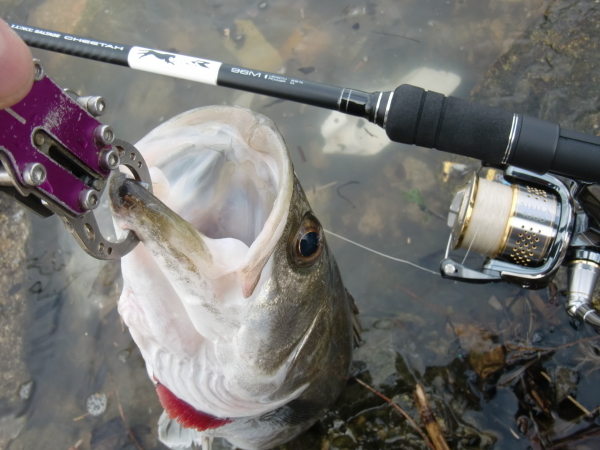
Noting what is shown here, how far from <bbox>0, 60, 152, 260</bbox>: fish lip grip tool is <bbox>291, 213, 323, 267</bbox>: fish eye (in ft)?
2.06

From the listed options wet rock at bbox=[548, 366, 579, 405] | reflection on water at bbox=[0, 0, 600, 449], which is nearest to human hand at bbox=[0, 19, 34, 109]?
reflection on water at bbox=[0, 0, 600, 449]

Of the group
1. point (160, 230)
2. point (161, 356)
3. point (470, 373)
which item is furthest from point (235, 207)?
point (470, 373)

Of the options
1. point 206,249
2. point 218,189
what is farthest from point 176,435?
point 206,249

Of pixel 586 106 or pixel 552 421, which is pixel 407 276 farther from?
pixel 586 106

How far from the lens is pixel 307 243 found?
1732mm

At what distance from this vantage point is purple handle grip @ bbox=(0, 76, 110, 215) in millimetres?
971

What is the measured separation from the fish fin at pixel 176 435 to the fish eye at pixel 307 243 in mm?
1867

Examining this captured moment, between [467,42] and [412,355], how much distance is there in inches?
112

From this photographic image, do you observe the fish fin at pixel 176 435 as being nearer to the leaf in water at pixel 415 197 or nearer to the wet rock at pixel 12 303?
the wet rock at pixel 12 303

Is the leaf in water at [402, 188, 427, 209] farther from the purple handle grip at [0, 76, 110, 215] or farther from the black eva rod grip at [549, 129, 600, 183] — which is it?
the purple handle grip at [0, 76, 110, 215]

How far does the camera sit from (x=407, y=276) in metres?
3.64

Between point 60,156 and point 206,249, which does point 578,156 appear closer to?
point 206,249

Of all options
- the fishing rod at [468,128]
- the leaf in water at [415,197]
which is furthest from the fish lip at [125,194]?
the leaf in water at [415,197]

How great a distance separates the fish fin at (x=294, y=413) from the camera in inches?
97.3
